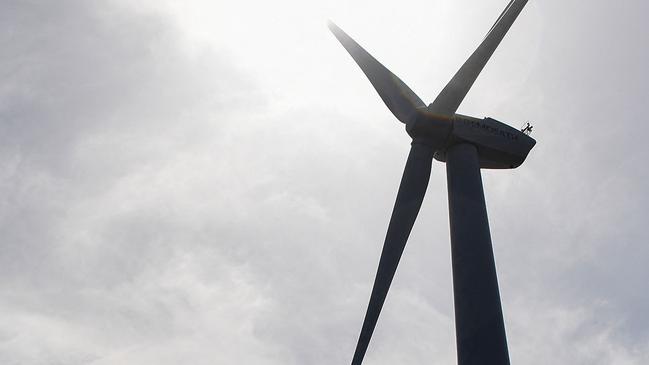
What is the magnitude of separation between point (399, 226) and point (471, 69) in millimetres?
10512

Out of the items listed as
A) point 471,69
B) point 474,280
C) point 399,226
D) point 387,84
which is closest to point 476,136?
point 471,69

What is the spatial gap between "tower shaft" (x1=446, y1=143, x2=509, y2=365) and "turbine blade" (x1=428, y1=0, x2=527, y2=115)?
5274mm

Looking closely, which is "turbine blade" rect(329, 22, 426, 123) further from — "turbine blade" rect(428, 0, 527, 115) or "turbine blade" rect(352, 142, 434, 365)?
"turbine blade" rect(352, 142, 434, 365)

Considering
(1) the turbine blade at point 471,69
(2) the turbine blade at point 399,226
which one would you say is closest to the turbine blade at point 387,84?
(1) the turbine blade at point 471,69

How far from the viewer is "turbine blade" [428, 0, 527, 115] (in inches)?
1138

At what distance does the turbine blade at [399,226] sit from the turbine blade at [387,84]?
113 inches

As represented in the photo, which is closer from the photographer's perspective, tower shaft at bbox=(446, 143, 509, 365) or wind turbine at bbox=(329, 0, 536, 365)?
tower shaft at bbox=(446, 143, 509, 365)

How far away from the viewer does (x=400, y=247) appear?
26.9 metres

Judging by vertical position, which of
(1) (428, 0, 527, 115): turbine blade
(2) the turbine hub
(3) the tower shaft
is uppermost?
(1) (428, 0, 527, 115): turbine blade

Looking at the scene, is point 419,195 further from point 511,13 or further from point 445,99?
point 511,13

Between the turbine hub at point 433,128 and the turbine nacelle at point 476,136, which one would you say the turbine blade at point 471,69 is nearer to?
the turbine hub at point 433,128

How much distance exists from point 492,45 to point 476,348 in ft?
60.5

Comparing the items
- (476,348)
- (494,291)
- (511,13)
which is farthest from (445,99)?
(476,348)

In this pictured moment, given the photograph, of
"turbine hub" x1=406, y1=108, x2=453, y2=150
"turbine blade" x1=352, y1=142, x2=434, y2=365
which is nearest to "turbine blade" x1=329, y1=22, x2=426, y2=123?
"turbine hub" x1=406, y1=108, x2=453, y2=150
